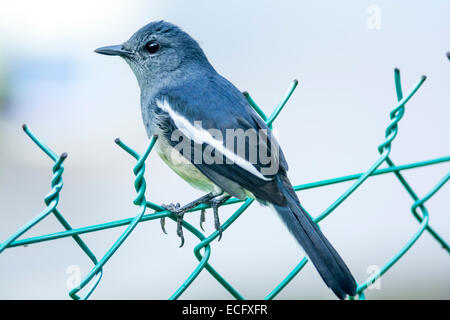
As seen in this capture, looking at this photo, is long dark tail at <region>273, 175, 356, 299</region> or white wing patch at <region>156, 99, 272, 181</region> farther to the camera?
white wing patch at <region>156, 99, 272, 181</region>

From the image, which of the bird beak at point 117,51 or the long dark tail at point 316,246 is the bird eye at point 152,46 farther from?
the long dark tail at point 316,246

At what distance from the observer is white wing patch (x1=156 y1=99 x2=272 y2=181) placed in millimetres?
2648

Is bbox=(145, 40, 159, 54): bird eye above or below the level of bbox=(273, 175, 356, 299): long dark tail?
above

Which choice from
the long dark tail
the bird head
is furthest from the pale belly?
the bird head

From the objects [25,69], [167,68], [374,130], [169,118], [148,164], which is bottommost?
[169,118]

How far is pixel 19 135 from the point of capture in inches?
231

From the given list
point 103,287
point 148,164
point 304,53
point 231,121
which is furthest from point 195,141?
point 304,53

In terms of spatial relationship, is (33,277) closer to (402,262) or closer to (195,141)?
(195,141)

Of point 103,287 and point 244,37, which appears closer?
point 103,287

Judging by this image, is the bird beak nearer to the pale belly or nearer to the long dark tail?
the pale belly

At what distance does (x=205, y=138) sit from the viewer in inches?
107

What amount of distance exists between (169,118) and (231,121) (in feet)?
1.02

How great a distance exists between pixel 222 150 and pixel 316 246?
0.59 m

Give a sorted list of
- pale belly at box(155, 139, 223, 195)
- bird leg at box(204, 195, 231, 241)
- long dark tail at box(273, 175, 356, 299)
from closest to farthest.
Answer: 1. long dark tail at box(273, 175, 356, 299)
2. bird leg at box(204, 195, 231, 241)
3. pale belly at box(155, 139, 223, 195)
